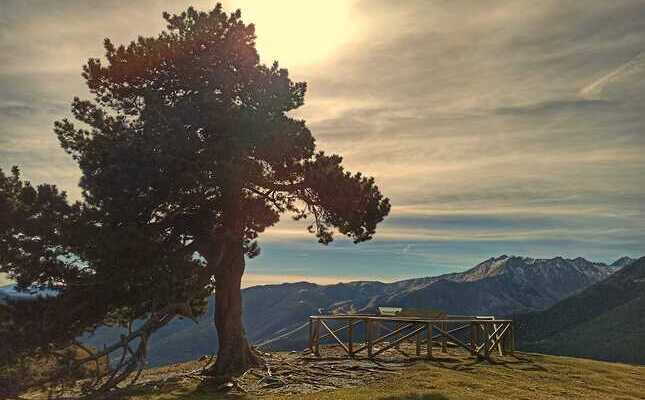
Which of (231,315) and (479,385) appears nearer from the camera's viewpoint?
(479,385)

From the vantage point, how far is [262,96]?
1073 inches

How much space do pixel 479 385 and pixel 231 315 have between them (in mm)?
13623

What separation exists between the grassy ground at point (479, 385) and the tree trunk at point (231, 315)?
9.55ft

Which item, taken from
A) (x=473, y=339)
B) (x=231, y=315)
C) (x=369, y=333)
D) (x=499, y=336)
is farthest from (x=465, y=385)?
(x=231, y=315)

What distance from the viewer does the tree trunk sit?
2834 centimetres

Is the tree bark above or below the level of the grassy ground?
above

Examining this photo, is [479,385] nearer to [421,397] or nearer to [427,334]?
[421,397]

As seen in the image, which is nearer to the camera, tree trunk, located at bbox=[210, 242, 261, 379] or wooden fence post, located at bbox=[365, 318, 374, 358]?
tree trunk, located at bbox=[210, 242, 261, 379]

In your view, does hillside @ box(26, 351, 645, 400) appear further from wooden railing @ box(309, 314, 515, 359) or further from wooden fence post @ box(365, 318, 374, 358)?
wooden fence post @ box(365, 318, 374, 358)

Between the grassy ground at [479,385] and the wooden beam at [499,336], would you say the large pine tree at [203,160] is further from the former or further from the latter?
the wooden beam at [499,336]

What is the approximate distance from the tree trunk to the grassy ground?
2911 mm

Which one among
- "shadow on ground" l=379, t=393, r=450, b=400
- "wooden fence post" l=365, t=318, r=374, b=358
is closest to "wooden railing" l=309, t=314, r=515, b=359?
"wooden fence post" l=365, t=318, r=374, b=358

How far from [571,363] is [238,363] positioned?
20.3 m

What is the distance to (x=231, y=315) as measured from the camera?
29.6 m
